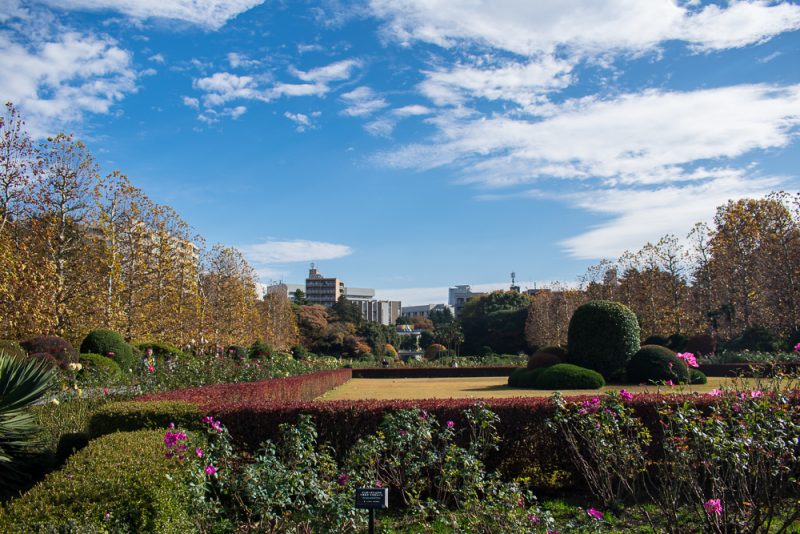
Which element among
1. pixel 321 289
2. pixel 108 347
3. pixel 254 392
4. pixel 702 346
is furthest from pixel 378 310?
pixel 254 392

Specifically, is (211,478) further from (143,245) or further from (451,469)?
(143,245)

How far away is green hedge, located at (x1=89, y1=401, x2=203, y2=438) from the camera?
649 centimetres

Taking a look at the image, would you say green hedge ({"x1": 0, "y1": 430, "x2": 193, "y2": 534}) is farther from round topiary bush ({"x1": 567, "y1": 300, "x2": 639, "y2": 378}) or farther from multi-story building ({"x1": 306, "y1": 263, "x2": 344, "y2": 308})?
multi-story building ({"x1": 306, "y1": 263, "x2": 344, "y2": 308})

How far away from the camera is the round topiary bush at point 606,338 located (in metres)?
17.6

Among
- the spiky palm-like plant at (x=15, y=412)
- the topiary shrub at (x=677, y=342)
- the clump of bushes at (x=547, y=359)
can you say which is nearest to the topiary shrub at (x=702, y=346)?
the topiary shrub at (x=677, y=342)

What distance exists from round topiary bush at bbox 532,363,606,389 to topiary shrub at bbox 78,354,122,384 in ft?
35.3

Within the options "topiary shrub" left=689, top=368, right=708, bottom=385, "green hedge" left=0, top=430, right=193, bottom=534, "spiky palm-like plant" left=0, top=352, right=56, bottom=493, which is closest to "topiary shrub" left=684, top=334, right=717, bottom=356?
Answer: "topiary shrub" left=689, top=368, right=708, bottom=385

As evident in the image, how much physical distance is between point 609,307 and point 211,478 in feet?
49.3

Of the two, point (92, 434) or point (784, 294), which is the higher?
point (784, 294)

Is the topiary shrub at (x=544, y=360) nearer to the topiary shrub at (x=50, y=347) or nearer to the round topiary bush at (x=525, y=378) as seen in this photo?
the round topiary bush at (x=525, y=378)

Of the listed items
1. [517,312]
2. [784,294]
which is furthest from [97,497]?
[517,312]

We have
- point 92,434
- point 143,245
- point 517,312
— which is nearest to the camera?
point 92,434

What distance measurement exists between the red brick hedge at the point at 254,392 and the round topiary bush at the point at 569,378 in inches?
254

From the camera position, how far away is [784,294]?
89.3ft
